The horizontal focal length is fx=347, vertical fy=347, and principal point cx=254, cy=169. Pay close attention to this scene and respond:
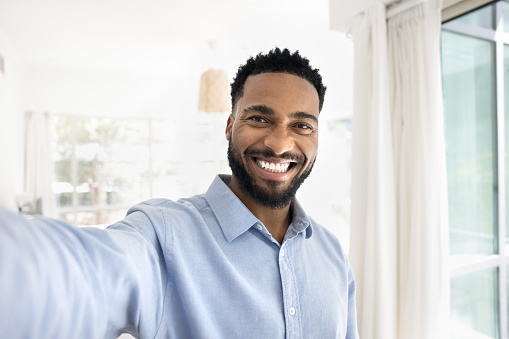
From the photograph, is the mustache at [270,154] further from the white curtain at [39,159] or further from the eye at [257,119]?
the white curtain at [39,159]

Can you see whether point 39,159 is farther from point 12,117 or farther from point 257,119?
point 257,119

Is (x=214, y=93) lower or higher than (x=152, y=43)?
lower

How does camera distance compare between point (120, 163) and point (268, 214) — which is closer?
point (268, 214)

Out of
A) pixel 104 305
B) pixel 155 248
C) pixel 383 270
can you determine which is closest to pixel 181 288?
pixel 155 248

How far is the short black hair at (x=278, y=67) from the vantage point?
92 cm

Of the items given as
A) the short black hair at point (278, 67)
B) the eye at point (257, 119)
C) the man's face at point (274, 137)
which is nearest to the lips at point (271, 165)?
the man's face at point (274, 137)

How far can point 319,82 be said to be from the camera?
3.34ft

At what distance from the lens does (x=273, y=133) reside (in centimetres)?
88

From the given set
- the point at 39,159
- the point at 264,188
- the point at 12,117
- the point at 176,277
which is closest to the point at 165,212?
the point at 176,277

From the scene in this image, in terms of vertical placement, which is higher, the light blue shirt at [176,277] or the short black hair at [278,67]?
the short black hair at [278,67]

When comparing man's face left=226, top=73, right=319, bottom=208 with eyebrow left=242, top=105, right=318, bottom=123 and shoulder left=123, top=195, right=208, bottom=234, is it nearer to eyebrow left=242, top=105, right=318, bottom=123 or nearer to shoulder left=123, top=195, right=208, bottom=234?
eyebrow left=242, top=105, right=318, bottom=123

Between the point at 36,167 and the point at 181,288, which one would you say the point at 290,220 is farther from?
the point at 36,167

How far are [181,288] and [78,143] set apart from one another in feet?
19.3

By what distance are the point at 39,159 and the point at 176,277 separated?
574cm
